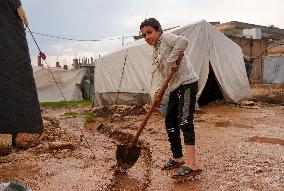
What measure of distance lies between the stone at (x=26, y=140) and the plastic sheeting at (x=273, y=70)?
17.0 meters

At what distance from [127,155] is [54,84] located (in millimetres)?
18998

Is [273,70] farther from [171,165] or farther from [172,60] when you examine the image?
[172,60]

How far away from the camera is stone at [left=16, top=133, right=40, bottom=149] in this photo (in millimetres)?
5523

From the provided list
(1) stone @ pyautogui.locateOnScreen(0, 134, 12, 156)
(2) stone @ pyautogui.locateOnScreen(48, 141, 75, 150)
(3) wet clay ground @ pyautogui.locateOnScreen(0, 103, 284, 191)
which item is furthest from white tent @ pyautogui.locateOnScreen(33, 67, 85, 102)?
(1) stone @ pyautogui.locateOnScreen(0, 134, 12, 156)

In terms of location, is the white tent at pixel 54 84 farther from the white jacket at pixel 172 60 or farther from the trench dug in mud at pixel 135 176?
the white jacket at pixel 172 60

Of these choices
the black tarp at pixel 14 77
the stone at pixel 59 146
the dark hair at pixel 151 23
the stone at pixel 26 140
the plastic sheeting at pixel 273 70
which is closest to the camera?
the dark hair at pixel 151 23

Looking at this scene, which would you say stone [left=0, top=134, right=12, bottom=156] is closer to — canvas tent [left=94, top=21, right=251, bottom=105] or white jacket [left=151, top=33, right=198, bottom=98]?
white jacket [left=151, top=33, right=198, bottom=98]

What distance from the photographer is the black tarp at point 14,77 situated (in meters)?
5.64

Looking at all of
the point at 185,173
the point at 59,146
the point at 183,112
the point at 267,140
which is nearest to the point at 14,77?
the point at 59,146

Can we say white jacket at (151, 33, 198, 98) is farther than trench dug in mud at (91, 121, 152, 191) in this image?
No

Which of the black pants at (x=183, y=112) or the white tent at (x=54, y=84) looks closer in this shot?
the black pants at (x=183, y=112)

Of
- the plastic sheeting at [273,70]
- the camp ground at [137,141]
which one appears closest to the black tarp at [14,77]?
the camp ground at [137,141]

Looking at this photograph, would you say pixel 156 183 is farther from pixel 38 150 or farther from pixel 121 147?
pixel 38 150

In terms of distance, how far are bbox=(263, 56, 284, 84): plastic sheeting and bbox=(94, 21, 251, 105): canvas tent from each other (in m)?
7.74
